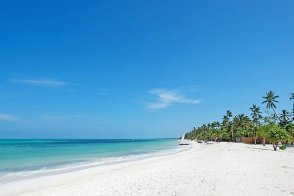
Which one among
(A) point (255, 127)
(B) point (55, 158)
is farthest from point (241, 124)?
(B) point (55, 158)

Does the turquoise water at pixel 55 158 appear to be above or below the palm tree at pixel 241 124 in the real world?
below

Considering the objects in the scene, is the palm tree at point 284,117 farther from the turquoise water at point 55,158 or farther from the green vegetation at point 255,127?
the turquoise water at point 55,158

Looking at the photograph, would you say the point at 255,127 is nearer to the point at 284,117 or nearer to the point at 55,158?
the point at 284,117

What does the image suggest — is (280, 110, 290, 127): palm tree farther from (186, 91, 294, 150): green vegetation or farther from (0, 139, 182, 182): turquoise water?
(0, 139, 182, 182): turquoise water

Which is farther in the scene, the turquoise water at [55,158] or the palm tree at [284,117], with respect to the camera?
the palm tree at [284,117]

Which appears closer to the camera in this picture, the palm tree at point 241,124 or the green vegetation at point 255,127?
the green vegetation at point 255,127

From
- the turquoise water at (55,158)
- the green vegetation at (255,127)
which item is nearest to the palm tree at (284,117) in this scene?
the green vegetation at (255,127)

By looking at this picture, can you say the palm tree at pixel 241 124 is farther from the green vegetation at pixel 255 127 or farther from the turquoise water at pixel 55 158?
the turquoise water at pixel 55 158

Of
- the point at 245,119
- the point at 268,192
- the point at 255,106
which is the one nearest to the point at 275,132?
the point at 268,192

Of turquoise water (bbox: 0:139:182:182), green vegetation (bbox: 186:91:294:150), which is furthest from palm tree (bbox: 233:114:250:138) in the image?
turquoise water (bbox: 0:139:182:182)

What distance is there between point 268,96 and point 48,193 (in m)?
85.9

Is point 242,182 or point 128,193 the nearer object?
point 128,193

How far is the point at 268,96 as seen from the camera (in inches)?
3465

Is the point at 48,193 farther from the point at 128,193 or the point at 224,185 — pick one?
the point at 224,185
